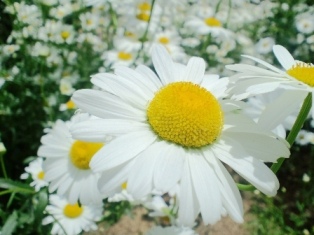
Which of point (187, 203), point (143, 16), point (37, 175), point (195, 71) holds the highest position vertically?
point (195, 71)

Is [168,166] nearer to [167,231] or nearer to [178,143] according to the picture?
[178,143]

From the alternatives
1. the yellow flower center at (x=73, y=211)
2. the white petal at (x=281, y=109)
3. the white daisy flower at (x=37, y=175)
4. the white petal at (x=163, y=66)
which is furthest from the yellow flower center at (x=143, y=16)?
the white petal at (x=281, y=109)

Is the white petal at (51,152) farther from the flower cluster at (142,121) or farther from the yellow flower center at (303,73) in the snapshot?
the yellow flower center at (303,73)

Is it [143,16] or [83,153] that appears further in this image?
[143,16]

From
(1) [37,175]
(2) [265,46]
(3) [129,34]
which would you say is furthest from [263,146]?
(2) [265,46]

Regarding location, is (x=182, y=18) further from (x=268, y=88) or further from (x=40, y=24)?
(x=268, y=88)

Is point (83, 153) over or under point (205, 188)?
under

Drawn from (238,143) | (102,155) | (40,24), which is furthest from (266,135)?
(40,24)
